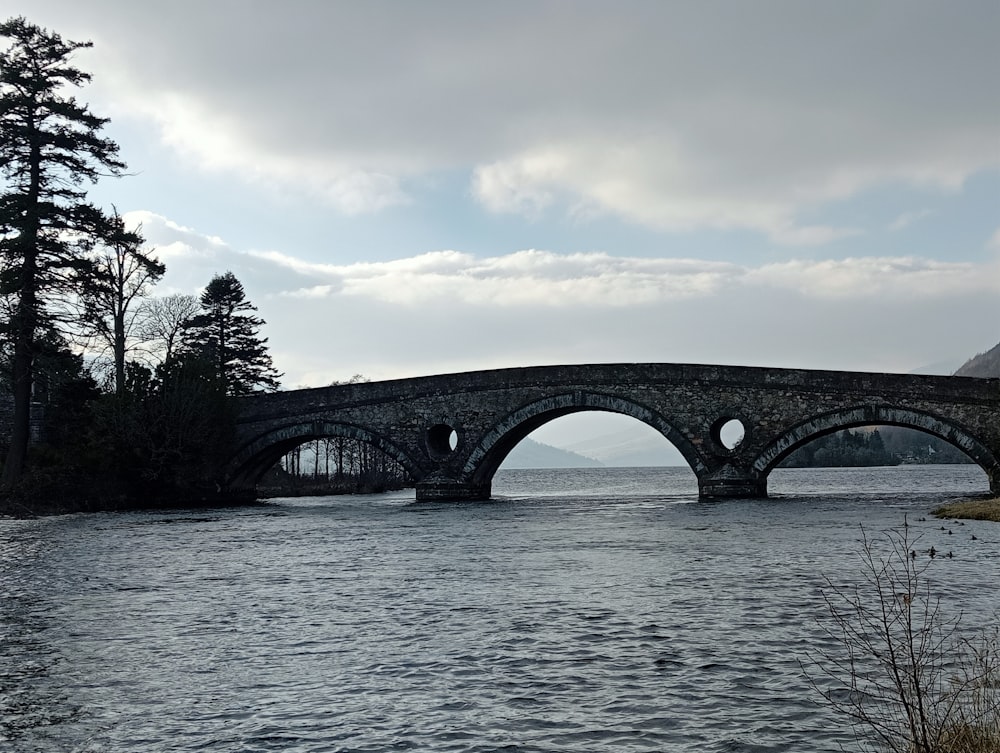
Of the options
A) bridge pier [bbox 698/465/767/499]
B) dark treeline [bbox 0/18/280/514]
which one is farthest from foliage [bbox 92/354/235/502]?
bridge pier [bbox 698/465/767/499]

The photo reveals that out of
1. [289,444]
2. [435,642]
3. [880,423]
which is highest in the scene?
[289,444]

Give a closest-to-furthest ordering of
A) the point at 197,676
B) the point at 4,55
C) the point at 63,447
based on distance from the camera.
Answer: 1. the point at 197,676
2. the point at 4,55
3. the point at 63,447

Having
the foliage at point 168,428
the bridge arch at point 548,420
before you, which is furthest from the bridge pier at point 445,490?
the foliage at point 168,428

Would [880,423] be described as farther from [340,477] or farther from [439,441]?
[340,477]

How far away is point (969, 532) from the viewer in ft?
72.6

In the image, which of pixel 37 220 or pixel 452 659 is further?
pixel 37 220

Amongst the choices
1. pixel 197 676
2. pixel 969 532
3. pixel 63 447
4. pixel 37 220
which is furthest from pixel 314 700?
pixel 63 447

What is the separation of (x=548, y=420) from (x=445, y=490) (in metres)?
6.23

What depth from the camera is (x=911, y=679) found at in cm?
673

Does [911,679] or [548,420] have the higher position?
[548,420]

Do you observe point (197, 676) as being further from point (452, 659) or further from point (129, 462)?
point (129, 462)

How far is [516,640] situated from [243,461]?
40447mm

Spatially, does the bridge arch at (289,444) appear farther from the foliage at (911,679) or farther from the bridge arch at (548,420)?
the foliage at (911,679)

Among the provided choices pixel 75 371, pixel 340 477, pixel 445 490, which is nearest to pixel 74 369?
pixel 75 371
